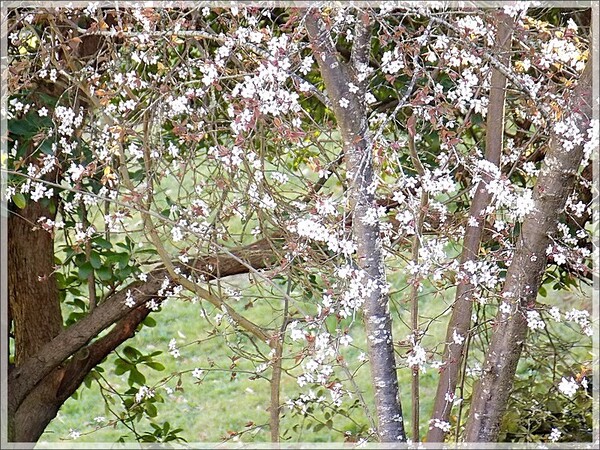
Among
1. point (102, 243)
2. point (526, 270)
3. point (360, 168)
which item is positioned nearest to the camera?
point (360, 168)

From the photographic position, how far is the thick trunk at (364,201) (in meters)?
1.74

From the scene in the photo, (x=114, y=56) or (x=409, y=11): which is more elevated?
(x=114, y=56)

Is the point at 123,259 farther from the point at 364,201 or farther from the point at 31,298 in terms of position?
the point at 364,201

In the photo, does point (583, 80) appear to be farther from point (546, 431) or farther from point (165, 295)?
point (546, 431)

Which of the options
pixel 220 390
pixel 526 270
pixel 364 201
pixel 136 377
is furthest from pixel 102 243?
pixel 220 390

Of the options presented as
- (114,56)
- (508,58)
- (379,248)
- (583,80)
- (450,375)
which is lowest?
(450,375)

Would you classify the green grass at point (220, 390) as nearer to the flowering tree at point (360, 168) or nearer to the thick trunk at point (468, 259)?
the flowering tree at point (360, 168)

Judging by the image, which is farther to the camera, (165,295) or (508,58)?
(165,295)

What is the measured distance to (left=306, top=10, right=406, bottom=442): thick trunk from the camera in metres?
1.74

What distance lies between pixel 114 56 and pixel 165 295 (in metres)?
0.69

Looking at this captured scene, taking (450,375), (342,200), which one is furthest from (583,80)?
(450,375)

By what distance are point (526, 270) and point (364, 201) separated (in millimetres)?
366

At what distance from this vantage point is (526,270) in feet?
5.93

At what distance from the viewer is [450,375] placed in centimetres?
199
